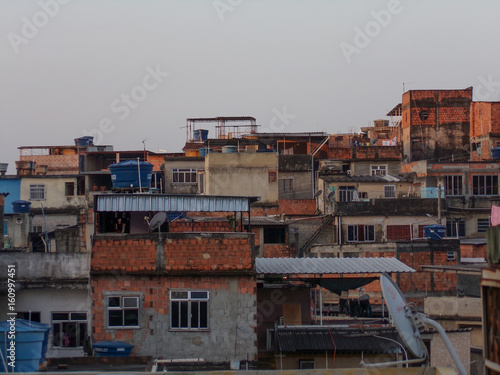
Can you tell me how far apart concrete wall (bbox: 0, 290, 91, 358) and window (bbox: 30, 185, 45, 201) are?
3086 centimetres

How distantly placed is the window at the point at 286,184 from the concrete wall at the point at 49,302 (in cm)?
2896

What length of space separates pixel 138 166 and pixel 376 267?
723 cm

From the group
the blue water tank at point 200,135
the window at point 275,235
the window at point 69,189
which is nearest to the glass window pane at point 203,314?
the window at point 275,235

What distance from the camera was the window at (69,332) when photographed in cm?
1914

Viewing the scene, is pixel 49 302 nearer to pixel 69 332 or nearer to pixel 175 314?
pixel 69 332

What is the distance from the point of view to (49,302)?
1931 centimetres

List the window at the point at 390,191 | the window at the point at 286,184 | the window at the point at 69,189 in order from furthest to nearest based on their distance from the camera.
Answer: the window at the point at 69,189, the window at the point at 286,184, the window at the point at 390,191

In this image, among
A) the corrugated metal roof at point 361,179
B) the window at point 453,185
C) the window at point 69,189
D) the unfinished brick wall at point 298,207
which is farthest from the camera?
the window at point 69,189

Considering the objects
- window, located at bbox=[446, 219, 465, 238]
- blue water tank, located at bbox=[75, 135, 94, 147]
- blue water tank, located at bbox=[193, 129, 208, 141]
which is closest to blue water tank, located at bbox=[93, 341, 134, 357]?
window, located at bbox=[446, 219, 465, 238]

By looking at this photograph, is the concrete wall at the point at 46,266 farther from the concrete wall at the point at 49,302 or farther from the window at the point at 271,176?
the window at the point at 271,176

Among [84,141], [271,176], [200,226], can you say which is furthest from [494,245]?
[84,141]

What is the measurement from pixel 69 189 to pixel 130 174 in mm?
29911

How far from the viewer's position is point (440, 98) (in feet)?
176

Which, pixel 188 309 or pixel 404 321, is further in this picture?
pixel 188 309
